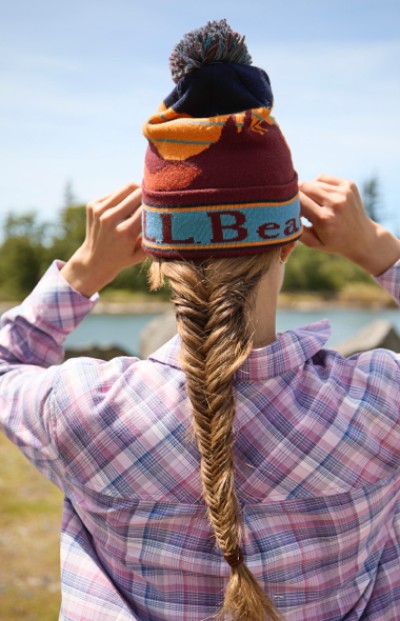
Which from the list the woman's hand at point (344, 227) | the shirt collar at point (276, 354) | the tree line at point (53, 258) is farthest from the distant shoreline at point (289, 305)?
the shirt collar at point (276, 354)

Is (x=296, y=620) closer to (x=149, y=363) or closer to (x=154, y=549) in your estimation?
(x=154, y=549)

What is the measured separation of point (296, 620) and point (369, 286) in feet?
124

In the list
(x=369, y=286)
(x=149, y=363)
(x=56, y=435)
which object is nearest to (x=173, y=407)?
(x=149, y=363)

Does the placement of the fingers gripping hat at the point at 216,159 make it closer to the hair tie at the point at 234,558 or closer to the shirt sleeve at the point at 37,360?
the shirt sleeve at the point at 37,360

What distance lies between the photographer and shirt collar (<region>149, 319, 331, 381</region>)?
3.78 ft

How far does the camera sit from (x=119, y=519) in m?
1.17

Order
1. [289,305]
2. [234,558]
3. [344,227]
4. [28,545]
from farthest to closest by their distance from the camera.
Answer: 1. [289,305]
2. [28,545]
3. [344,227]
4. [234,558]

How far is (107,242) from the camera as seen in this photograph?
4.75ft

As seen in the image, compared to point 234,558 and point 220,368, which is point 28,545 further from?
point 220,368

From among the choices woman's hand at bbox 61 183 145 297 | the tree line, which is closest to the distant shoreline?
the tree line

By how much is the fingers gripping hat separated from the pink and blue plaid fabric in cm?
23

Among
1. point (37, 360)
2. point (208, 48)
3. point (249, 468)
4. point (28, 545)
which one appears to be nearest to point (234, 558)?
point (249, 468)

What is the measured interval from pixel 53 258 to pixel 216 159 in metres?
36.6

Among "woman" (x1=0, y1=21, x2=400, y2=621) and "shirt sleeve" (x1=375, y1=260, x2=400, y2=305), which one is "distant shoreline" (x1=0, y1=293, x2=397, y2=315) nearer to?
"shirt sleeve" (x1=375, y1=260, x2=400, y2=305)
